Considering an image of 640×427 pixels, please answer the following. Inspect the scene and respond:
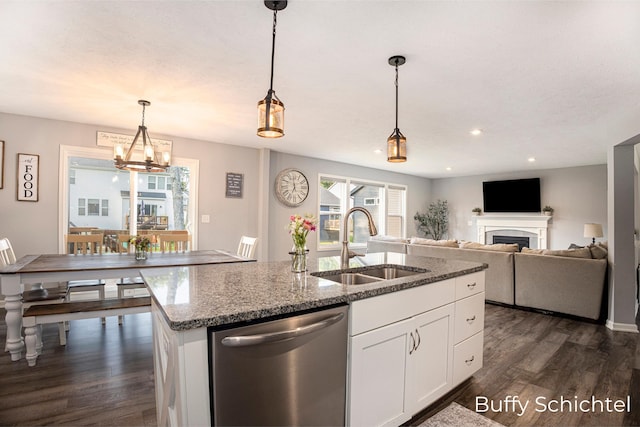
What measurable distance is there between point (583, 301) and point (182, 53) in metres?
4.86

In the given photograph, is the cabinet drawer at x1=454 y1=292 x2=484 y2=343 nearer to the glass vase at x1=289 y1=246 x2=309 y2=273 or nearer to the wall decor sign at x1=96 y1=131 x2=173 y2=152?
the glass vase at x1=289 y1=246 x2=309 y2=273

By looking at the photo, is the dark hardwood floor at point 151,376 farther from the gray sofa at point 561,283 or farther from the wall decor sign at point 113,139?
the wall decor sign at point 113,139

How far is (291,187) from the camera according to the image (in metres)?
5.96

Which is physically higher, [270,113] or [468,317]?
[270,113]

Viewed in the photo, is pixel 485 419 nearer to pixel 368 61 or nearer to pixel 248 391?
pixel 248 391

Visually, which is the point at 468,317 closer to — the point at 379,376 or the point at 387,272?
the point at 387,272

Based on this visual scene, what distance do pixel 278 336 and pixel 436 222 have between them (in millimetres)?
8317

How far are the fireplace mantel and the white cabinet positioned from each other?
6.28 metres

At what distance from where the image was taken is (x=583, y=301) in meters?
3.72

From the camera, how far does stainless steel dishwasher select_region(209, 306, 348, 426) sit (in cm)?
111

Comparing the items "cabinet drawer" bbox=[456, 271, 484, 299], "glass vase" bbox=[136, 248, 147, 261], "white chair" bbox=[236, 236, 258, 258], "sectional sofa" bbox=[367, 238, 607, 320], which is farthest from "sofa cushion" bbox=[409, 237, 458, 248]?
"glass vase" bbox=[136, 248, 147, 261]

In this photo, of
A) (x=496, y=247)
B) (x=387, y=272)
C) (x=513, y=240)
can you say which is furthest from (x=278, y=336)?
(x=513, y=240)

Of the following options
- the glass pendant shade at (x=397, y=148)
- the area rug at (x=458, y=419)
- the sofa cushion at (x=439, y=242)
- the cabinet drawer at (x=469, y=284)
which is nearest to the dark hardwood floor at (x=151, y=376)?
the area rug at (x=458, y=419)

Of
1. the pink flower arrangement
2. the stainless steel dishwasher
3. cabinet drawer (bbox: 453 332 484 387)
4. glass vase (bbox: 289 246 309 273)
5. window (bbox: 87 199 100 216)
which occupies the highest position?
→ window (bbox: 87 199 100 216)
